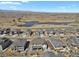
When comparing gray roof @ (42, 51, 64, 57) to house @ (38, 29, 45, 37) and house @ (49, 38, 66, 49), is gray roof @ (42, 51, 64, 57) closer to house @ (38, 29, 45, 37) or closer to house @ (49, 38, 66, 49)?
house @ (49, 38, 66, 49)

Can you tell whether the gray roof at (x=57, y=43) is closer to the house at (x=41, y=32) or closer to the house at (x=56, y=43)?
the house at (x=56, y=43)

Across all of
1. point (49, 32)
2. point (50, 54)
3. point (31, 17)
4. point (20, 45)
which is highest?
point (31, 17)

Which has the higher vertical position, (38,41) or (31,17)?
(31,17)

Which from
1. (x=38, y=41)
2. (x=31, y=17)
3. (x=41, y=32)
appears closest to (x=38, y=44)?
(x=38, y=41)

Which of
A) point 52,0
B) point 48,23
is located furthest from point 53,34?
point 52,0

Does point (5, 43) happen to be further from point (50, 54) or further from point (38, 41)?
point (50, 54)

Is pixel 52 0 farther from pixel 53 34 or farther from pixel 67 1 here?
pixel 53 34
